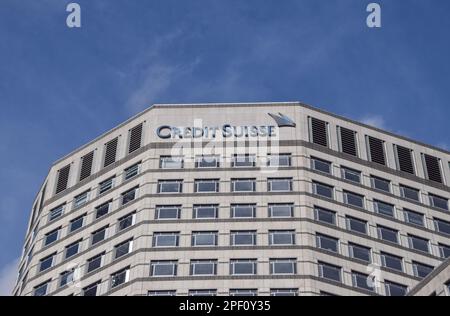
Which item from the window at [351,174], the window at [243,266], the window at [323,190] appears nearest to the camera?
the window at [243,266]

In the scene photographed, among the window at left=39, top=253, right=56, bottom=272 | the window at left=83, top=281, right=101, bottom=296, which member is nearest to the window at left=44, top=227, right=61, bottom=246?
the window at left=39, top=253, right=56, bottom=272

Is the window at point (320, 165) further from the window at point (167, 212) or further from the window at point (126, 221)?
the window at point (126, 221)

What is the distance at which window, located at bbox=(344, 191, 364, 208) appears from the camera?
3905 inches

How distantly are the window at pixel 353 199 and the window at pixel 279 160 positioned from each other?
24.1 feet

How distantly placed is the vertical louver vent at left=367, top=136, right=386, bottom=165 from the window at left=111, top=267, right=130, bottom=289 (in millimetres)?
Answer: 32173

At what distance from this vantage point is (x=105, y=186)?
103938mm

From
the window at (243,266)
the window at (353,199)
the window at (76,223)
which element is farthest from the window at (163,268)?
the window at (353,199)

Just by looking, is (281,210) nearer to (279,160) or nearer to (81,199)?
(279,160)

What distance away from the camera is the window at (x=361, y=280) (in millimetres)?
91500

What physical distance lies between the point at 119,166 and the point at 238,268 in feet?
71.6

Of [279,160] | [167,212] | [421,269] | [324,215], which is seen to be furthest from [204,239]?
[421,269]

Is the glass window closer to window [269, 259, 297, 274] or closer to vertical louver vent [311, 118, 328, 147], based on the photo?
window [269, 259, 297, 274]
